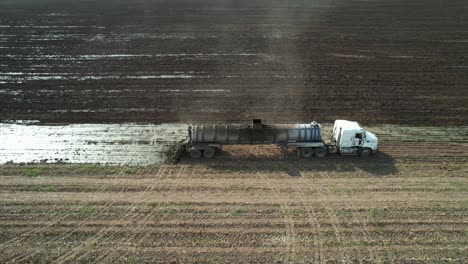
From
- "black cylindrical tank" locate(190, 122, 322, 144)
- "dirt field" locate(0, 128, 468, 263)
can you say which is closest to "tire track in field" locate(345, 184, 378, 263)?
"dirt field" locate(0, 128, 468, 263)

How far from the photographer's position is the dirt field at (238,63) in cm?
2683

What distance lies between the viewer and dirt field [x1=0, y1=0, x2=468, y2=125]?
2683cm

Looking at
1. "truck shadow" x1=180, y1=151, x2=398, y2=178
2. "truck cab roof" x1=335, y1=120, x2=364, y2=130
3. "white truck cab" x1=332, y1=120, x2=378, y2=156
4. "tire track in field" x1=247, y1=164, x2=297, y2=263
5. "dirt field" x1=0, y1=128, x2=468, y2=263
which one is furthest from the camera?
"truck cab roof" x1=335, y1=120, x2=364, y2=130

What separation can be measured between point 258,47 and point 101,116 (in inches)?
649

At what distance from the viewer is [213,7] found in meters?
51.9

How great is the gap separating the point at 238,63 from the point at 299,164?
1457 centimetres

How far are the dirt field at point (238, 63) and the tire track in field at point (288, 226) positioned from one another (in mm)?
7216

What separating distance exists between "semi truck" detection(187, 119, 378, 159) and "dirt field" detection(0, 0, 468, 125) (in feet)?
14.0

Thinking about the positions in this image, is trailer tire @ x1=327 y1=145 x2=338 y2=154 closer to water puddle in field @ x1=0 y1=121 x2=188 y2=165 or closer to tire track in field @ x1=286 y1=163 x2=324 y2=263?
tire track in field @ x1=286 y1=163 x2=324 y2=263

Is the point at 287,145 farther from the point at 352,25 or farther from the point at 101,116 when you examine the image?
the point at 352,25

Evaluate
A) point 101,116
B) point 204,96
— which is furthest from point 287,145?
point 101,116

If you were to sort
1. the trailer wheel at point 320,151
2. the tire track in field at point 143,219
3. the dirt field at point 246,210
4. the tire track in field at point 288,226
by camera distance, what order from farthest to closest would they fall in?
the trailer wheel at point 320,151 → the dirt field at point 246,210 → the tire track in field at point 288,226 → the tire track in field at point 143,219

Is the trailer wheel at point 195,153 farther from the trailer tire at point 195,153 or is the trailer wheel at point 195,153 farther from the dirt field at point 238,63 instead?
the dirt field at point 238,63

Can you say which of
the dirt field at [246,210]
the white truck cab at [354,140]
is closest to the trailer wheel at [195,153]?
the dirt field at [246,210]
